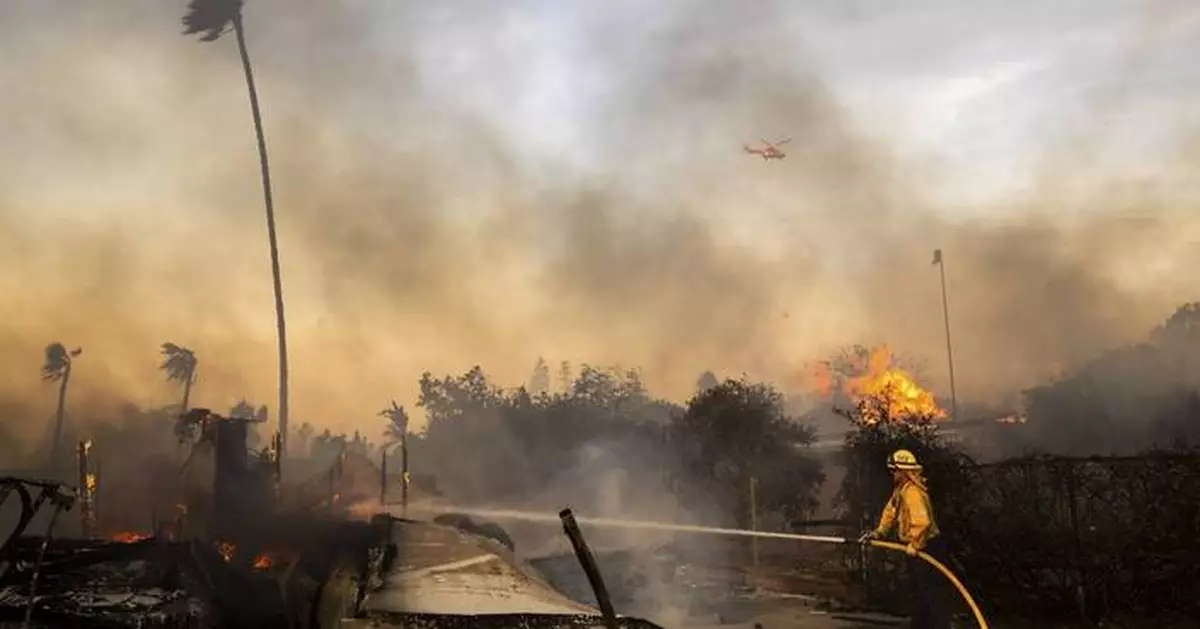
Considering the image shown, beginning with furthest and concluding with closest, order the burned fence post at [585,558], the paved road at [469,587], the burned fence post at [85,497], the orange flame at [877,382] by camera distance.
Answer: the orange flame at [877,382] → the burned fence post at [85,497] → the paved road at [469,587] → the burned fence post at [585,558]

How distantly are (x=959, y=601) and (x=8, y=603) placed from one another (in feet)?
44.6

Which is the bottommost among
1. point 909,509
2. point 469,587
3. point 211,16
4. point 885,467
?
point 469,587

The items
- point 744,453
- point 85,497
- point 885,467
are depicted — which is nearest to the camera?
point 885,467

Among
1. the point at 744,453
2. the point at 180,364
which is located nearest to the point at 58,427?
the point at 180,364

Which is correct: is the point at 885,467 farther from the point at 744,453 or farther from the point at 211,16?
the point at 211,16

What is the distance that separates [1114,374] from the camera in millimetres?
33906

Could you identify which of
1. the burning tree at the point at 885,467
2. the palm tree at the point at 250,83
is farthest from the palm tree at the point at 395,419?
the burning tree at the point at 885,467

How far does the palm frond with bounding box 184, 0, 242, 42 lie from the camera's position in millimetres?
31625

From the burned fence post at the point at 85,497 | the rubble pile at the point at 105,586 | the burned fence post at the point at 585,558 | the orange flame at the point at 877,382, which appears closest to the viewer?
the burned fence post at the point at 585,558

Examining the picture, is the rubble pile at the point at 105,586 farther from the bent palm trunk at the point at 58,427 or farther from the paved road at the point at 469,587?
the bent palm trunk at the point at 58,427

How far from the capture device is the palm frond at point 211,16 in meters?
31.6

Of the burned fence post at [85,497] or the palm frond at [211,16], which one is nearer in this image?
the burned fence post at [85,497]

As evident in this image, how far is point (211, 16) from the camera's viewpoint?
32.1 meters

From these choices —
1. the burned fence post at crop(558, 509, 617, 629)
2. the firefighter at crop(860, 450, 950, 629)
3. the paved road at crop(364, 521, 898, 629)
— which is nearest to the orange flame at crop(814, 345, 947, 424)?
the paved road at crop(364, 521, 898, 629)
